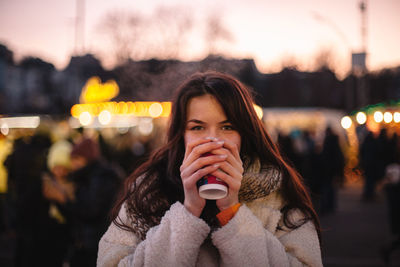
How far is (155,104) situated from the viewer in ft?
46.9

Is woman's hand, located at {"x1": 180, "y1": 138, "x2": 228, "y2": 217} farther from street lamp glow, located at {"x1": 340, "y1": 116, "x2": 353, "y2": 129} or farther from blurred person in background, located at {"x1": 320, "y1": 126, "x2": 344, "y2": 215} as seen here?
street lamp glow, located at {"x1": 340, "y1": 116, "x2": 353, "y2": 129}

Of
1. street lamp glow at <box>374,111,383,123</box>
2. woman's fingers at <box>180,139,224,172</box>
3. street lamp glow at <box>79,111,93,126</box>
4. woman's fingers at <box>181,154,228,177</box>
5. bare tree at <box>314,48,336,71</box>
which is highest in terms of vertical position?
bare tree at <box>314,48,336,71</box>

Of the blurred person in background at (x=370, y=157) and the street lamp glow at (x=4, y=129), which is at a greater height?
the street lamp glow at (x=4, y=129)

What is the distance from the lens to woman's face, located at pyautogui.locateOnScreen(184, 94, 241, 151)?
6.24 feet

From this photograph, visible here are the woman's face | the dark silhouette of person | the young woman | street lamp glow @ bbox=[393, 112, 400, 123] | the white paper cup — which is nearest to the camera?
the white paper cup

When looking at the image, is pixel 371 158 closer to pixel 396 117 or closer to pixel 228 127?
pixel 396 117

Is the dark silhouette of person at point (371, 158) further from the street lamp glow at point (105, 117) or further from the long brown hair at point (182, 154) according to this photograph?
the long brown hair at point (182, 154)

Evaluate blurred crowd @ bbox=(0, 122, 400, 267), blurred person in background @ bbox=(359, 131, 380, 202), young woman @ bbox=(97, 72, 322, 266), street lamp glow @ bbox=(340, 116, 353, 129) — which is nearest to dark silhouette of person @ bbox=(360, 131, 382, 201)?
blurred person in background @ bbox=(359, 131, 380, 202)

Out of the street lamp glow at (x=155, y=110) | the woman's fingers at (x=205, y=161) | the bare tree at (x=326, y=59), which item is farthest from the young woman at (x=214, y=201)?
the bare tree at (x=326, y=59)

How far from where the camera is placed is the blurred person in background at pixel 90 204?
13.9 feet

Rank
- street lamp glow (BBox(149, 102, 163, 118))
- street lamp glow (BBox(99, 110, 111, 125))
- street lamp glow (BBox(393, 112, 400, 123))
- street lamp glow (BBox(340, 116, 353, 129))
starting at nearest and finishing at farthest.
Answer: street lamp glow (BBox(149, 102, 163, 118)) < street lamp glow (BBox(393, 112, 400, 123)) < street lamp glow (BBox(99, 110, 111, 125)) < street lamp glow (BBox(340, 116, 353, 129))

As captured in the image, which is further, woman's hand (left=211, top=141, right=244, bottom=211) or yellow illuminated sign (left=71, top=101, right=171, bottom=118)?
yellow illuminated sign (left=71, top=101, right=171, bottom=118)

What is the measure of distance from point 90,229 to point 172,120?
2594 mm

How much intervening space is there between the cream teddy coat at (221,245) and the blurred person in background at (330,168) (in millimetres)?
9462
